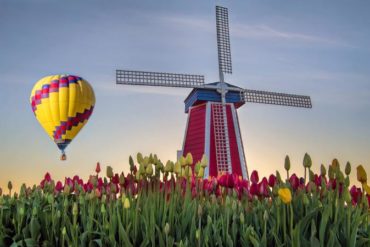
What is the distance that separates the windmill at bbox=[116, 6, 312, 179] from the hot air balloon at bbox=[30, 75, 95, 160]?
5.69m

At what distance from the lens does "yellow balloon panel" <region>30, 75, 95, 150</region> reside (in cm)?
2384

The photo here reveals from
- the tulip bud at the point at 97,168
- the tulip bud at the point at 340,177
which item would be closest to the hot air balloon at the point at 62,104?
the tulip bud at the point at 97,168

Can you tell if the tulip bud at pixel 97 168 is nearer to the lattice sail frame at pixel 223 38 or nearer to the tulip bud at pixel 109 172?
the tulip bud at pixel 109 172

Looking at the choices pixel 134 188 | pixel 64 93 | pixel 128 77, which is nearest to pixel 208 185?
pixel 134 188

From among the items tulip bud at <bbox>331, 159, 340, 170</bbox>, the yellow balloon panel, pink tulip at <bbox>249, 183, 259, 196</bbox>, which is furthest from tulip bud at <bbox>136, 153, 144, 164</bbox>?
the yellow balloon panel

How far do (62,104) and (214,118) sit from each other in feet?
31.0

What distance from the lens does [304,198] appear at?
12.4ft

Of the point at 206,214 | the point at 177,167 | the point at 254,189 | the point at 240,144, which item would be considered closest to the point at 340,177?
the point at 254,189

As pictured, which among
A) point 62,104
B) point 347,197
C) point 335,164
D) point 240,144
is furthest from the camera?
point 240,144

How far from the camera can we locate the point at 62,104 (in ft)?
78.0

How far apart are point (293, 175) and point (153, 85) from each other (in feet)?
86.9

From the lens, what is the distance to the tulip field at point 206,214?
346cm

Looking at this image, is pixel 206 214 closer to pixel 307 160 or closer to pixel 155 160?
pixel 155 160

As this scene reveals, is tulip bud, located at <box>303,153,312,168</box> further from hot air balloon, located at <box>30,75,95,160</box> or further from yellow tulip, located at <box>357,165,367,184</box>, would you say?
hot air balloon, located at <box>30,75,95,160</box>
